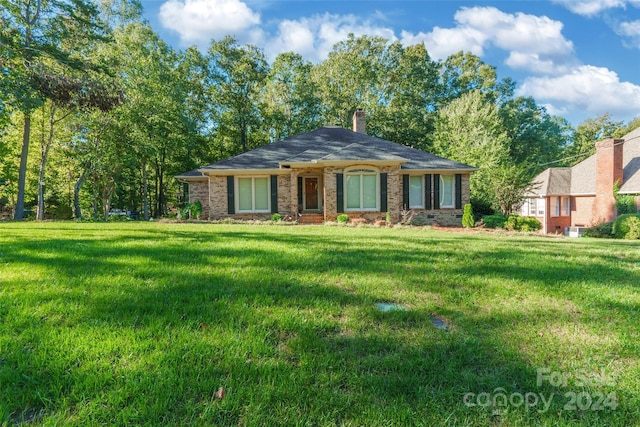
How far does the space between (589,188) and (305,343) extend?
24.4 metres

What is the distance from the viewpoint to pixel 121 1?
881 inches

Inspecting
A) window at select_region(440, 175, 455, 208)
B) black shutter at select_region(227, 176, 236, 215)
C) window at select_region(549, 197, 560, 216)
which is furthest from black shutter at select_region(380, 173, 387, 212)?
window at select_region(549, 197, 560, 216)

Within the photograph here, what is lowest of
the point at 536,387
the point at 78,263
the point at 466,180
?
the point at 536,387

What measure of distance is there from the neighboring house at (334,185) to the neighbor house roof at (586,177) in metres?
5.86

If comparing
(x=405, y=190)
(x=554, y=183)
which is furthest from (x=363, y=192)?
(x=554, y=183)

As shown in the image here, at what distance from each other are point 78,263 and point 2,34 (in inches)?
514

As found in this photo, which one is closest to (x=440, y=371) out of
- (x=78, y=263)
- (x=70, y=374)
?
(x=70, y=374)

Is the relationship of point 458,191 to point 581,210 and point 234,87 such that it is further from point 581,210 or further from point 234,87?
point 234,87

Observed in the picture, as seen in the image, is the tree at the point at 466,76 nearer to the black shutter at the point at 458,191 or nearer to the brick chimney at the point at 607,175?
the brick chimney at the point at 607,175

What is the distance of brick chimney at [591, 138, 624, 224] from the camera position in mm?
18516

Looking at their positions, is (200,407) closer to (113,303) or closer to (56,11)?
(113,303)

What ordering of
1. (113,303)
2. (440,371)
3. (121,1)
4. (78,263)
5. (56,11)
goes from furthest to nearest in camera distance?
(121,1) < (56,11) < (78,263) < (113,303) < (440,371)

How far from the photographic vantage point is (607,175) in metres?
18.8

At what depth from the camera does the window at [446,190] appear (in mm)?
16453
